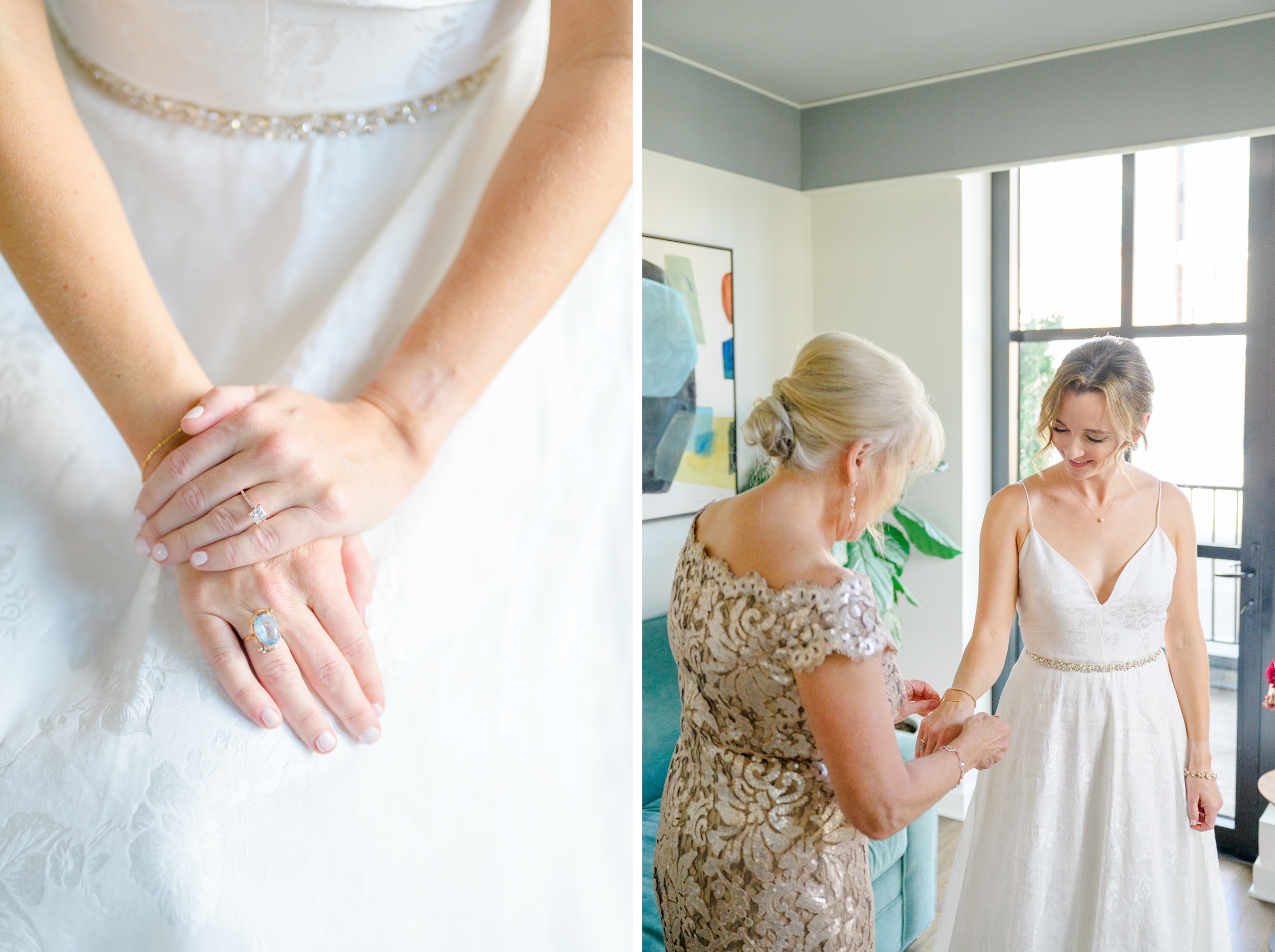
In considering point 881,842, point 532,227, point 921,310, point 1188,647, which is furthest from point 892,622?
point 532,227

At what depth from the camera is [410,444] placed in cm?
40

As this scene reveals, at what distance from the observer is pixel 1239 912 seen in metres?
3.01

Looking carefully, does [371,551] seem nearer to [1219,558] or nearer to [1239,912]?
[1239,912]

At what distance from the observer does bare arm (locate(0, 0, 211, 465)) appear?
33 centimetres

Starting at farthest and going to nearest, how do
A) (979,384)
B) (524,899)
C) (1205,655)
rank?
(979,384)
(1205,655)
(524,899)

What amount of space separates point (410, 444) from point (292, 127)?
0.15m

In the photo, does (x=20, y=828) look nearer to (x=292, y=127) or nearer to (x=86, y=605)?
(x=86, y=605)

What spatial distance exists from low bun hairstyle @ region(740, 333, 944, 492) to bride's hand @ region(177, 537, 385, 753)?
41.2 inches

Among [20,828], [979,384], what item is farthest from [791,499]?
[979,384]

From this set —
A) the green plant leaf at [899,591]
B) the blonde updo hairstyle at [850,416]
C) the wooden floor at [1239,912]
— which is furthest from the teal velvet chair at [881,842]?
the blonde updo hairstyle at [850,416]

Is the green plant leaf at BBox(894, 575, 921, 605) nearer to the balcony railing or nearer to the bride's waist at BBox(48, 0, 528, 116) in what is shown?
the balcony railing

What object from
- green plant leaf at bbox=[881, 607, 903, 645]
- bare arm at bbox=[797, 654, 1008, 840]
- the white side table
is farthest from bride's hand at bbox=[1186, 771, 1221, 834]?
the white side table

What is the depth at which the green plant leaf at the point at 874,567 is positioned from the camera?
10.9 feet

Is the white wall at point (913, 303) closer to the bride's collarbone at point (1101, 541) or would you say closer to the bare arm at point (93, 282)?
the bride's collarbone at point (1101, 541)
